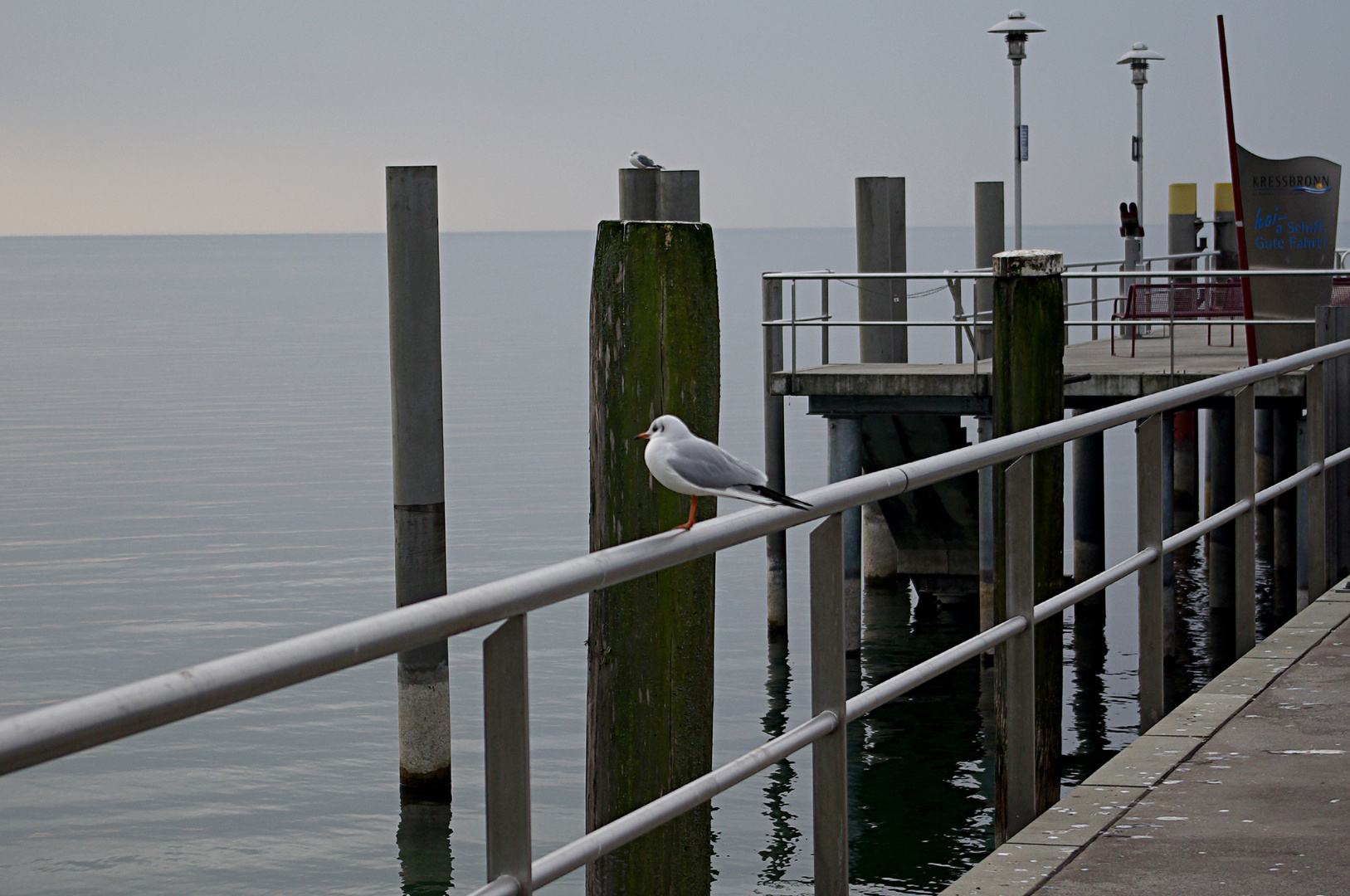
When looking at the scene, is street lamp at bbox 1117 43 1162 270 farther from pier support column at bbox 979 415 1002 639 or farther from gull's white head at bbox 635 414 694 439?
gull's white head at bbox 635 414 694 439

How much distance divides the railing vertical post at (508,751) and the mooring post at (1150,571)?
2.95 m

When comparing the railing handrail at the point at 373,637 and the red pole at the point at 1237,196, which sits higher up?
the red pole at the point at 1237,196

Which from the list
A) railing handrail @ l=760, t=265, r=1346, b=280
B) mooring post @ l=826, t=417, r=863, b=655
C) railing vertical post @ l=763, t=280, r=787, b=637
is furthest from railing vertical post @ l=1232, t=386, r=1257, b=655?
railing vertical post @ l=763, t=280, r=787, b=637

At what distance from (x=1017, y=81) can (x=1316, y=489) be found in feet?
53.1

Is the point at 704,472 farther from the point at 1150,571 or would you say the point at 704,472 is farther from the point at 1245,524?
the point at 1245,524

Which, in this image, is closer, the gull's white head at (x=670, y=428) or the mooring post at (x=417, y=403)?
the gull's white head at (x=670, y=428)

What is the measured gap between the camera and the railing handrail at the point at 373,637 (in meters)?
1.83

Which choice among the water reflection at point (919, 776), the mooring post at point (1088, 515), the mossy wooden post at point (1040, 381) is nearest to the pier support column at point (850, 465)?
the water reflection at point (919, 776)

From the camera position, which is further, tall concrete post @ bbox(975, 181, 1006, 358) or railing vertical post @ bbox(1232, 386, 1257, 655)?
tall concrete post @ bbox(975, 181, 1006, 358)

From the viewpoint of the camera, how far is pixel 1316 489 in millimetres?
7078

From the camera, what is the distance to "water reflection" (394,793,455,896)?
11133 mm

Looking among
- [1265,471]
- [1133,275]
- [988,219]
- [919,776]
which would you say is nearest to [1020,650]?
[919,776]

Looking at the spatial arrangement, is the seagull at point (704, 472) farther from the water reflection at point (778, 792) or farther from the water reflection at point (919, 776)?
the water reflection at point (919, 776)

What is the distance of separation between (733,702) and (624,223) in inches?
436
